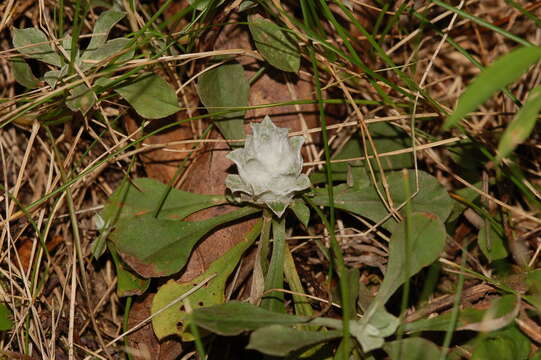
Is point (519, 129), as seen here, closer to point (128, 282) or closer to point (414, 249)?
point (414, 249)

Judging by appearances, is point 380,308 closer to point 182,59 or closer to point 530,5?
point 182,59

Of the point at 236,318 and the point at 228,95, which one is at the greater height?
the point at 228,95

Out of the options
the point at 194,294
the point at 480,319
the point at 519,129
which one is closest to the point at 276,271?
the point at 194,294

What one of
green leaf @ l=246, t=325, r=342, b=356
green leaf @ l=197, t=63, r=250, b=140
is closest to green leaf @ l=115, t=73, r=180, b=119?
green leaf @ l=197, t=63, r=250, b=140

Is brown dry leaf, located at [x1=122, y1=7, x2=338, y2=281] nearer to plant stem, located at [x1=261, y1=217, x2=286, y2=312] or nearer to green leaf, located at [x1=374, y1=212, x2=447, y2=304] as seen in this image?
plant stem, located at [x1=261, y1=217, x2=286, y2=312]

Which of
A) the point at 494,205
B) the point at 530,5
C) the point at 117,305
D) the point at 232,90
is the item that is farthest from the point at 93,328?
the point at 530,5

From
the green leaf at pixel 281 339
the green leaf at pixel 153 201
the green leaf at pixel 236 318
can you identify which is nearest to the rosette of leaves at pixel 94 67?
the green leaf at pixel 153 201
